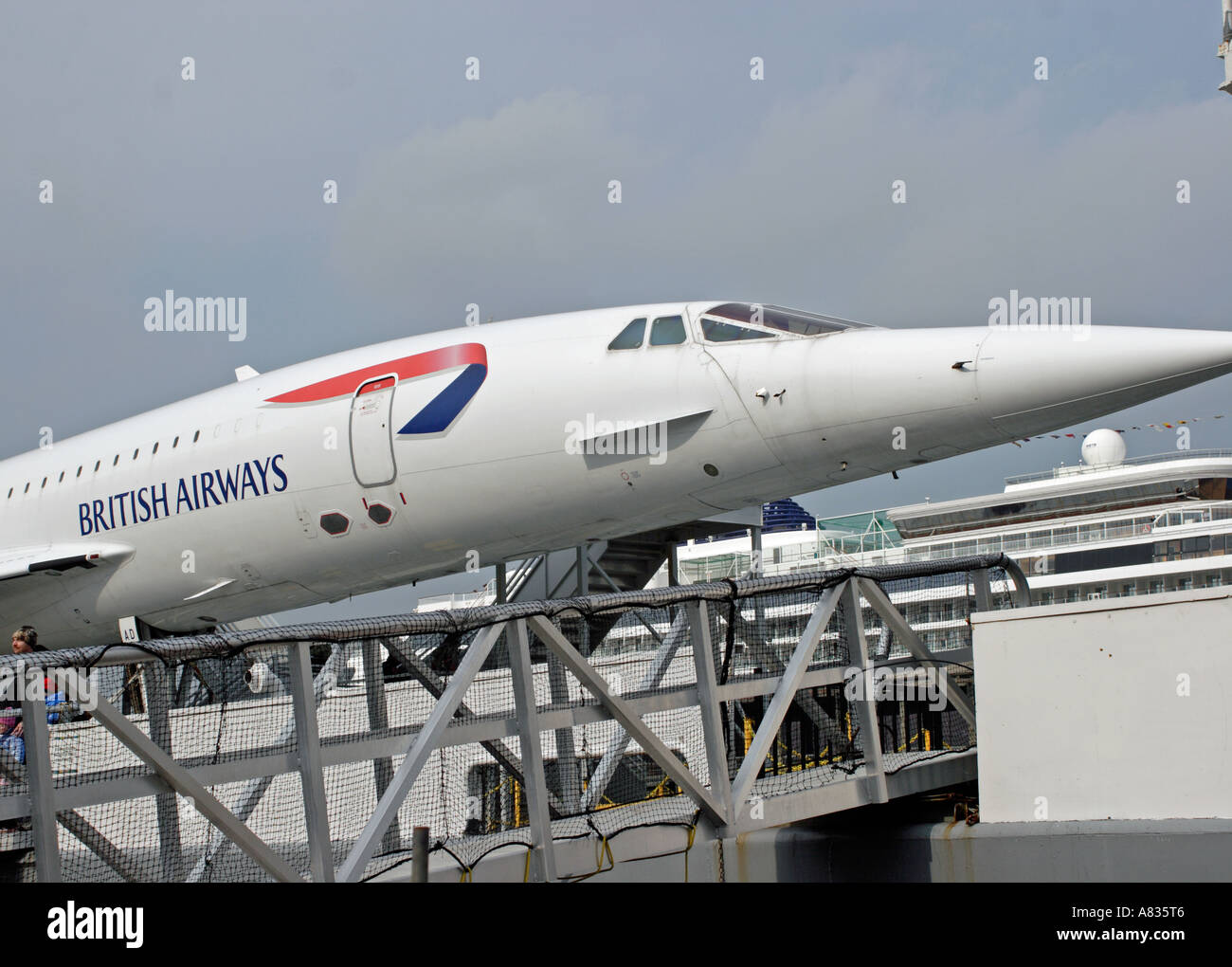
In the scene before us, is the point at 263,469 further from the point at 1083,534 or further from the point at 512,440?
the point at 1083,534

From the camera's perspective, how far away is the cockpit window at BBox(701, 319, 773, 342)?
34.8 feet

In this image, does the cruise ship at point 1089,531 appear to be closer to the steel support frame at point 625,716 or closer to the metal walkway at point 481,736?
the metal walkway at point 481,736

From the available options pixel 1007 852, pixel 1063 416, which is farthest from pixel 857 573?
pixel 1063 416

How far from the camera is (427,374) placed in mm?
11961

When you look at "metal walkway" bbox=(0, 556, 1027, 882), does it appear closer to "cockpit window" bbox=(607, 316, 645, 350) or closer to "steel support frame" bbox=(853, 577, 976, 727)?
"steel support frame" bbox=(853, 577, 976, 727)

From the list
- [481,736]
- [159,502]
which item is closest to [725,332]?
[481,736]

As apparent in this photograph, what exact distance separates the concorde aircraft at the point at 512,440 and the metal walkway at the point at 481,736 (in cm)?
149

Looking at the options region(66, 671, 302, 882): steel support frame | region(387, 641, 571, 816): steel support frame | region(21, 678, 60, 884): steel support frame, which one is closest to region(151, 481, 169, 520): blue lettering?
region(387, 641, 571, 816): steel support frame

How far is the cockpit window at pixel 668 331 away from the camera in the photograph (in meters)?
10.9

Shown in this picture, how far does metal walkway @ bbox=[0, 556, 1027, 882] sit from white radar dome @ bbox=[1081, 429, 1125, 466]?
36.1 m

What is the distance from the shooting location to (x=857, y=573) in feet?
25.5

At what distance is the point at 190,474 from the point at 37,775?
9.01 meters
